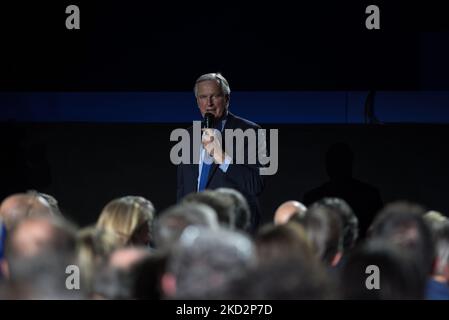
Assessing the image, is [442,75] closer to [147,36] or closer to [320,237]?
[147,36]

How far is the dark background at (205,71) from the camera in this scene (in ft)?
18.4

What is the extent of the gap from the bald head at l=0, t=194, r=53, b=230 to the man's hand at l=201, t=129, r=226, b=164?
1.05 metres

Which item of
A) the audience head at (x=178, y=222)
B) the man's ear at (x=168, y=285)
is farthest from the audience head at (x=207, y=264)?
the audience head at (x=178, y=222)

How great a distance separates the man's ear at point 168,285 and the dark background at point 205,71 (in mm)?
3307

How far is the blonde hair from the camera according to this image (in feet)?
10.7

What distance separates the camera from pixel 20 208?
11.7 feet

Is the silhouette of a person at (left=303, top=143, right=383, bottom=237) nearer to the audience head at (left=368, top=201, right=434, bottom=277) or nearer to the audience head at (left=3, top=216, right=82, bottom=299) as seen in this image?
the audience head at (left=368, top=201, right=434, bottom=277)

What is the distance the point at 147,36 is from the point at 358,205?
1.85 m

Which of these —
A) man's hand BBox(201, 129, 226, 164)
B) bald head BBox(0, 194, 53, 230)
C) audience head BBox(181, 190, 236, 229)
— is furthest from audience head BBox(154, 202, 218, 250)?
man's hand BBox(201, 129, 226, 164)

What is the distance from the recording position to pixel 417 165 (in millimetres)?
5609

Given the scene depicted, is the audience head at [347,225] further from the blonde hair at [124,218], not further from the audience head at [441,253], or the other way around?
the blonde hair at [124,218]

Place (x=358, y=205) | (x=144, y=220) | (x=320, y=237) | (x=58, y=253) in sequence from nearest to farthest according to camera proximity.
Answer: (x=58, y=253) < (x=320, y=237) < (x=144, y=220) < (x=358, y=205)

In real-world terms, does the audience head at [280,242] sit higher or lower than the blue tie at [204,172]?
lower

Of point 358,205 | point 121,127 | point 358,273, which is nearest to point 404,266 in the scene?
point 358,273
